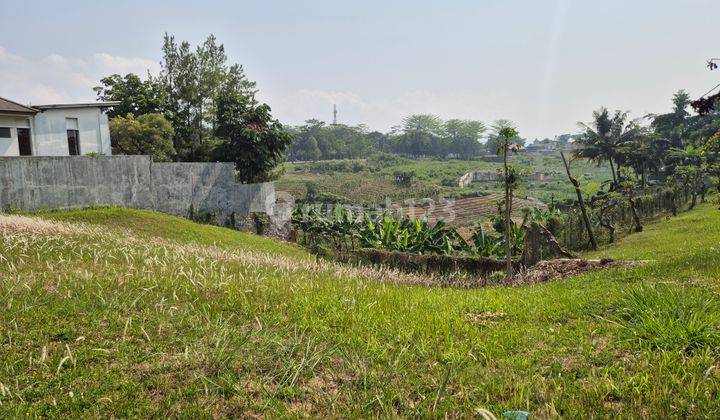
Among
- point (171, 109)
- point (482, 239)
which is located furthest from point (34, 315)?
point (171, 109)

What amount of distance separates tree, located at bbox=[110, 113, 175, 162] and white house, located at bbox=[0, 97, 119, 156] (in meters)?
1.51

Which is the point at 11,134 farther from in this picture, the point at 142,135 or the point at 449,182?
the point at 449,182

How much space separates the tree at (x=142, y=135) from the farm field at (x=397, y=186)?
85.2 ft

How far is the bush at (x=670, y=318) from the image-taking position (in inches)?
166

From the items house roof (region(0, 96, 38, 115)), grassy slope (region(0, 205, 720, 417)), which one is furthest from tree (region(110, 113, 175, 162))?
grassy slope (region(0, 205, 720, 417))

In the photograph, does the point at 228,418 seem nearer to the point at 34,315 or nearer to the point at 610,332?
the point at 34,315

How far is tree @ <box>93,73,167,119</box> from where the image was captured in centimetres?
3247

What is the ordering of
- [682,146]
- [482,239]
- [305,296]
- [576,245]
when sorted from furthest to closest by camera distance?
[682,146] < [576,245] < [482,239] < [305,296]

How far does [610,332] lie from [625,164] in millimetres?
53869

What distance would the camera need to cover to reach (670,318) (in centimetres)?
455

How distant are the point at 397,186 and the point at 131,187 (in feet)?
169

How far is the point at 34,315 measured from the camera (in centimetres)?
498

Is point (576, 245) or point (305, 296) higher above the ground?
point (305, 296)

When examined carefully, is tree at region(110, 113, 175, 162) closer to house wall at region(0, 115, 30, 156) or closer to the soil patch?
house wall at region(0, 115, 30, 156)
